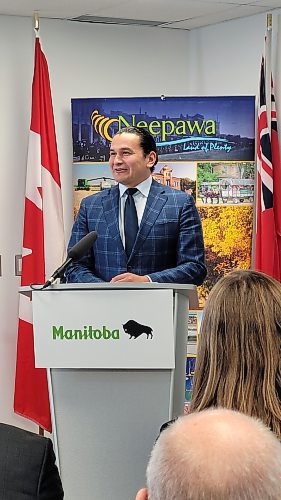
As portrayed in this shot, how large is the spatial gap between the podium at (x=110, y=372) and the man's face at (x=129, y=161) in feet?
3.18

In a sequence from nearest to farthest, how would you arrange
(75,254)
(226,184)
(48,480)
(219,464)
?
(219,464) < (48,480) < (75,254) < (226,184)

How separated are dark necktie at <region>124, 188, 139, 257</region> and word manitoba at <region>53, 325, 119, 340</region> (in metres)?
0.87

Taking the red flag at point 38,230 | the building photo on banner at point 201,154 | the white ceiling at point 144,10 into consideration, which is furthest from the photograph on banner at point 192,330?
the white ceiling at point 144,10

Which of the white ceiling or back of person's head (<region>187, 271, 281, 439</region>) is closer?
back of person's head (<region>187, 271, 281, 439</region>)

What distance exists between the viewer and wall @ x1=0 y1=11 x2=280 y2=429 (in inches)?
232

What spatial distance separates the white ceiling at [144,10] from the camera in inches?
216

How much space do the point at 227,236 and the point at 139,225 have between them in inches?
65.0

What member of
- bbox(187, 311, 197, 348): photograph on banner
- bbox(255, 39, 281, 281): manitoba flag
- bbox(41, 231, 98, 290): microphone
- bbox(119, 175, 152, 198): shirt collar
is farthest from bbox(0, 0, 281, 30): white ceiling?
bbox(41, 231, 98, 290): microphone

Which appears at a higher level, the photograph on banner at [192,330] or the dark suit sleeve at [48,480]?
the dark suit sleeve at [48,480]

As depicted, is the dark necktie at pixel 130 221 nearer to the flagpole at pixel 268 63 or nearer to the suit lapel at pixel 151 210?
the suit lapel at pixel 151 210

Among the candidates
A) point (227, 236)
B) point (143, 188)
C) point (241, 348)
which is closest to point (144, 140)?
point (143, 188)

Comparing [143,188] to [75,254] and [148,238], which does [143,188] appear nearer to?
[148,238]

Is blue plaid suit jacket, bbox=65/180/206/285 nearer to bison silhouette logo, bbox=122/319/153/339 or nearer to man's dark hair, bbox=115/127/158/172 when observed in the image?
man's dark hair, bbox=115/127/158/172

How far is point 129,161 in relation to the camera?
4.30 m
